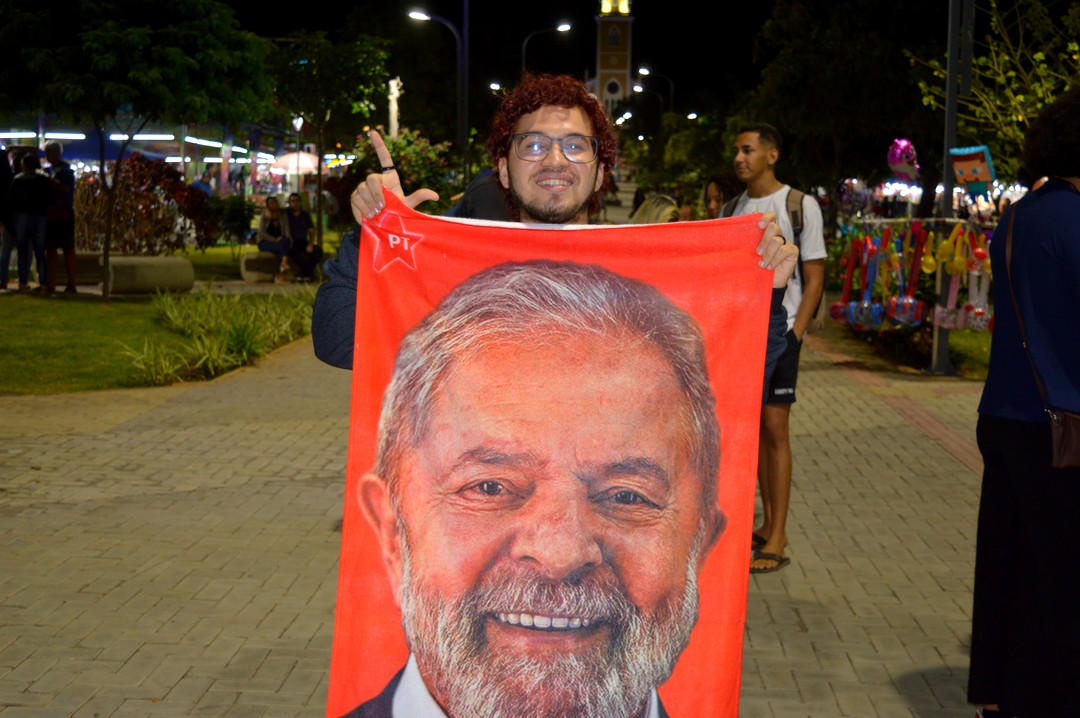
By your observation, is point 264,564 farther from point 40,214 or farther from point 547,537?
point 40,214

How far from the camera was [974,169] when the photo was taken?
523 inches

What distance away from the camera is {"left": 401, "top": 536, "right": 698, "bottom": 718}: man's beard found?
2.91 m

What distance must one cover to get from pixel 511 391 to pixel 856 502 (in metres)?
5.61

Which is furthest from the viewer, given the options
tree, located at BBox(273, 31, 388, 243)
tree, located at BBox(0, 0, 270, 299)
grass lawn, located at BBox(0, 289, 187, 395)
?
tree, located at BBox(273, 31, 388, 243)

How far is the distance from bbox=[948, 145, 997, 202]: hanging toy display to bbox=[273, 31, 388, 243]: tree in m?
16.3

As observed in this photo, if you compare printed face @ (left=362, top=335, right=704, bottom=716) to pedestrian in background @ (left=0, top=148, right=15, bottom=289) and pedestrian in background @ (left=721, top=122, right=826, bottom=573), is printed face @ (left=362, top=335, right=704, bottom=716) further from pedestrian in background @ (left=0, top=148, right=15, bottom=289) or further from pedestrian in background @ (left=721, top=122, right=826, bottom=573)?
pedestrian in background @ (left=0, top=148, right=15, bottom=289)

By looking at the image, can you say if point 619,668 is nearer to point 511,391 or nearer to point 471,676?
point 471,676

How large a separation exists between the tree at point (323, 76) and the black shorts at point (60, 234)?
8.12 metres

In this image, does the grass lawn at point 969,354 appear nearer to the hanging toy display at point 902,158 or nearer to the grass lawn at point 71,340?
the hanging toy display at point 902,158

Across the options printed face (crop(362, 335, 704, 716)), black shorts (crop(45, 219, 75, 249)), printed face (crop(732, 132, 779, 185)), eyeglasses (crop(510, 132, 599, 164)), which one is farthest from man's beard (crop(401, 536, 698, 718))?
black shorts (crop(45, 219, 75, 249))

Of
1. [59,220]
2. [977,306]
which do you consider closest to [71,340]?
[59,220]

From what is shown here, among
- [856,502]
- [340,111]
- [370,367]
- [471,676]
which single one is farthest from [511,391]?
[340,111]

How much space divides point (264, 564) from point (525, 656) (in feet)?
12.9

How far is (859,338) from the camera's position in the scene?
18.2 m
